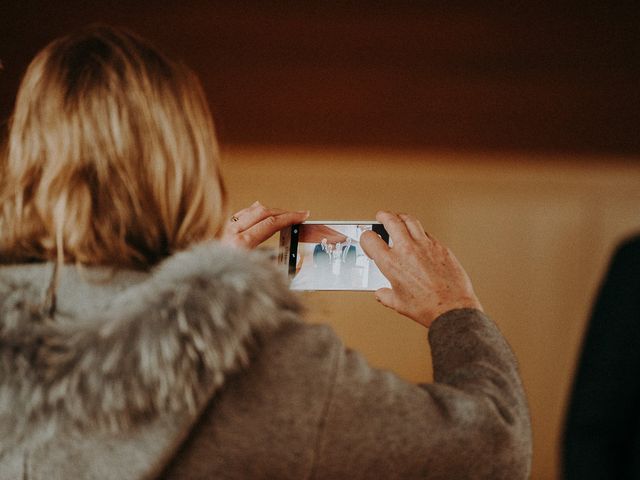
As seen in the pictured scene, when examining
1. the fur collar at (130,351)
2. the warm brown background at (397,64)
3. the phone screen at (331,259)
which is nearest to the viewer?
the fur collar at (130,351)

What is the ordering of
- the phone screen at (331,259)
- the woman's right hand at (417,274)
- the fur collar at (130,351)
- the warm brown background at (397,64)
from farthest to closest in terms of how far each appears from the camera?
1. the warm brown background at (397,64)
2. the phone screen at (331,259)
3. the woman's right hand at (417,274)
4. the fur collar at (130,351)

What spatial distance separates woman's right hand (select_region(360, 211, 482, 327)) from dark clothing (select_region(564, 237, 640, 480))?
0.16 metres

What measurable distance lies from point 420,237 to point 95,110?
1.41 feet

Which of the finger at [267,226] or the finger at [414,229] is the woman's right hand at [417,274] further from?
the finger at [267,226]

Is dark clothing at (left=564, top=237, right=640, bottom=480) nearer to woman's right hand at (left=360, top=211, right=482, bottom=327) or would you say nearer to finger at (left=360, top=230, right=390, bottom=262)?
woman's right hand at (left=360, top=211, right=482, bottom=327)

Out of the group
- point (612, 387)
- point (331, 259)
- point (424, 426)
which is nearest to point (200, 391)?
point (424, 426)

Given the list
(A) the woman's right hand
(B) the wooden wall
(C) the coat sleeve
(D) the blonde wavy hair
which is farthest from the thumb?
(B) the wooden wall

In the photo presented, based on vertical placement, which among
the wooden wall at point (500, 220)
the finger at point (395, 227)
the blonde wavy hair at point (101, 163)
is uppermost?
the blonde wavy hair at point (101, 163)

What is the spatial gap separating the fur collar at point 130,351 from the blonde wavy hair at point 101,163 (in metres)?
0.05

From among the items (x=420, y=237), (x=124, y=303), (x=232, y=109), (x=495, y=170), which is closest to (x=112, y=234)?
(x=124, y=303)

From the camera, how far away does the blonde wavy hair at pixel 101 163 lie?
435mm

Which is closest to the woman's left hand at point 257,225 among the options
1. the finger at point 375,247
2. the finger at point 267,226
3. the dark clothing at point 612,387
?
the finger at point 267,226

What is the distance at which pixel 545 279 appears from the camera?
1.42 m

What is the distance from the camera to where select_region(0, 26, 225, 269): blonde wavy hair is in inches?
17.1
